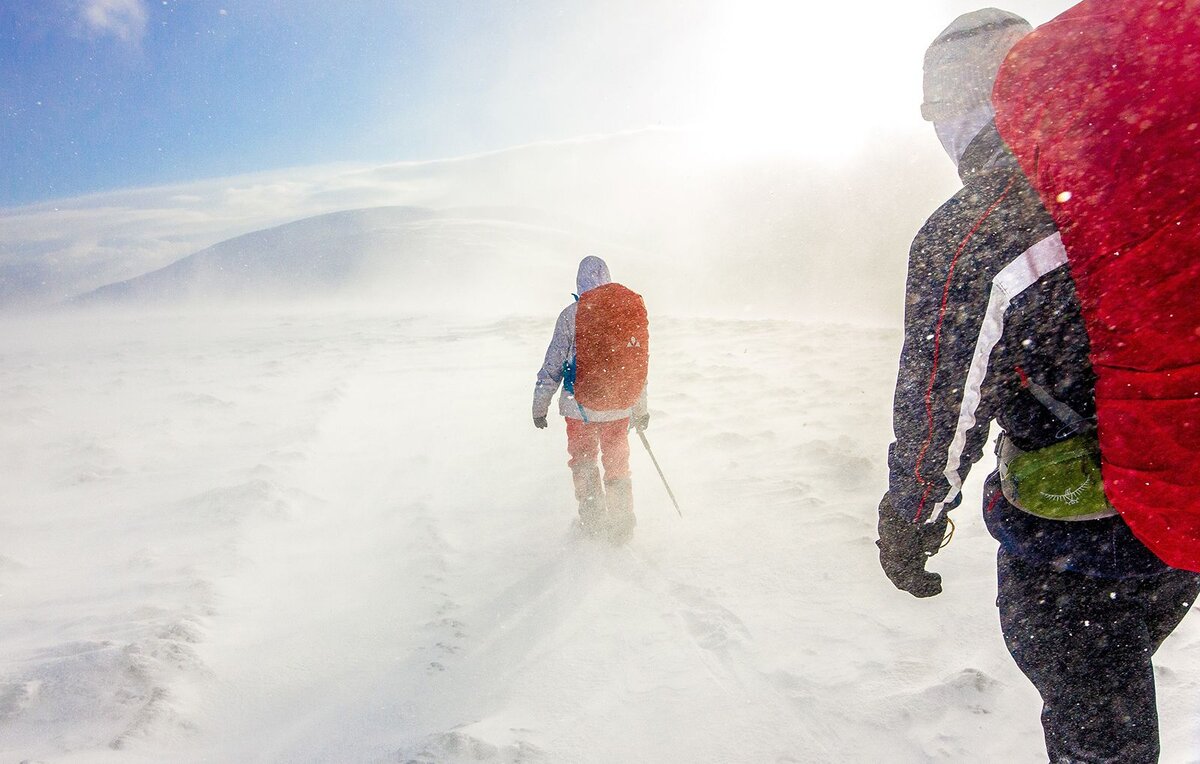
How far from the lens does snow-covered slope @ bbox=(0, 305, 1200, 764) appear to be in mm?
2348

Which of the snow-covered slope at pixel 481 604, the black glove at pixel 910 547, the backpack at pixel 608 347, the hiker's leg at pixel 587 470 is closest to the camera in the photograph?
the black glove at pixel 910 547

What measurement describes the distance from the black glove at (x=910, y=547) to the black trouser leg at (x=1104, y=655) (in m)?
0.22

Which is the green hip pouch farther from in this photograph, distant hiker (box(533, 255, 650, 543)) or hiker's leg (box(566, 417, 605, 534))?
hiker's leg (box(566, 417, 605, 534))

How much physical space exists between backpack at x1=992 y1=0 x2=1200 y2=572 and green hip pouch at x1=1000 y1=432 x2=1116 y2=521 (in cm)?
10

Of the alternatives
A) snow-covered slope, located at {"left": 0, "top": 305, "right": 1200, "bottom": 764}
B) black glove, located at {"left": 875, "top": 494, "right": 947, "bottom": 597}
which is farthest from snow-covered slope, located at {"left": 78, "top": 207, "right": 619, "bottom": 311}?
black glove, located at {"left": 875, "top": 494, "right": 947, "bottom": 597}

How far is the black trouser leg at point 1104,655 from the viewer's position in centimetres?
125

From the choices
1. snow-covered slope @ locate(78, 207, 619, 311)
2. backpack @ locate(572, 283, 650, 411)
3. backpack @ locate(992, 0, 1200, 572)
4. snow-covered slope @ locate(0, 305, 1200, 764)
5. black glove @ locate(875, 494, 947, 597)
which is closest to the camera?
backpack @ locate(992, 0, 1200, 572)

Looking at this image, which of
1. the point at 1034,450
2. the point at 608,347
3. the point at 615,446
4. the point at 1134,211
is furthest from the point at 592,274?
the point at 1134,211

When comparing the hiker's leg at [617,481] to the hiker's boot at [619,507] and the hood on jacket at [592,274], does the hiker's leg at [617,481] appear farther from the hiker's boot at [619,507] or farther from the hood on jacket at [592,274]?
the hood on jacket at [592,274]

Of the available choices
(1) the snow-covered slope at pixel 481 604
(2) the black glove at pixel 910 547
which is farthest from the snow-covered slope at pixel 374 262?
(2) the black glove at pixel 910 547

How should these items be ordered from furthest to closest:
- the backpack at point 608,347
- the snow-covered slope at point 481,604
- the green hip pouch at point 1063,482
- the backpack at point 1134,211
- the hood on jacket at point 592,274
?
the hood on jacket at point 592,274 → the backpack at point 608,347 → the snow-covered slope at point 481,604 → the green hip pouch at point 1063,482 → the backpack at point 1134,211

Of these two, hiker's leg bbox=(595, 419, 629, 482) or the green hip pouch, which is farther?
hiker's leg bbox=(595, 419, 629, 482)

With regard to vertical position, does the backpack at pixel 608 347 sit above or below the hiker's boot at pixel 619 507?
above

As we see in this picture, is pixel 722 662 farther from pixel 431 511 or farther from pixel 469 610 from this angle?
pixel 431 511
